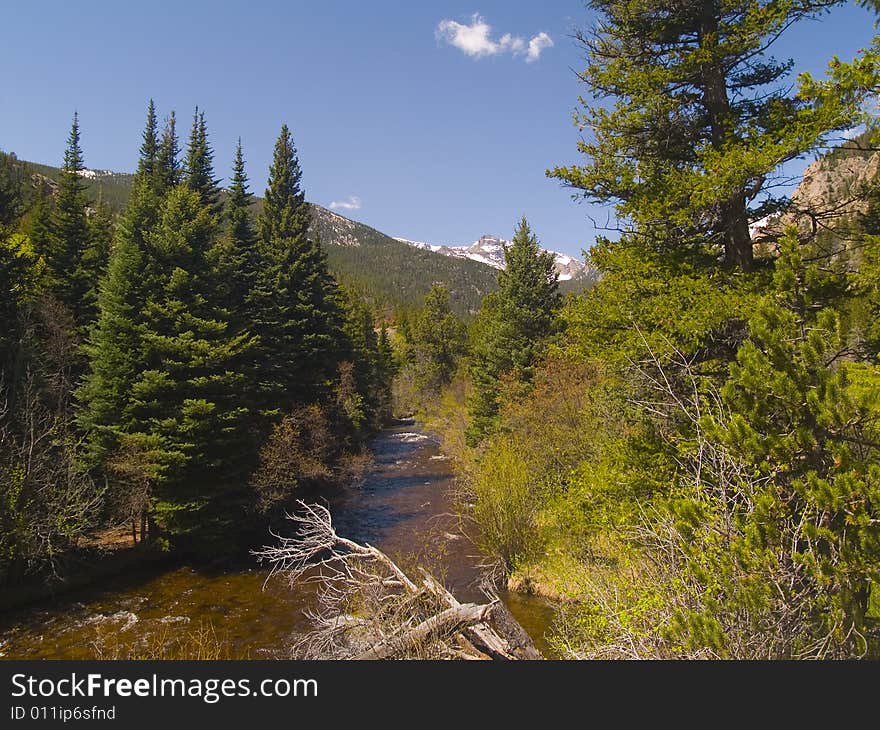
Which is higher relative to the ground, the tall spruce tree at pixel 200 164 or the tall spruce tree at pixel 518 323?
A: the tall spruce tree at pixel 200 164

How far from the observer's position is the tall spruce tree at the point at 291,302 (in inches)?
1101

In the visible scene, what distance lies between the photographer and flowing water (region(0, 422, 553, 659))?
1395 centimetres

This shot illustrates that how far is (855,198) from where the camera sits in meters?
7.38

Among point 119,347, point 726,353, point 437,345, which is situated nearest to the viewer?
point 726,353

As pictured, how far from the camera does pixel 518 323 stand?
103ft

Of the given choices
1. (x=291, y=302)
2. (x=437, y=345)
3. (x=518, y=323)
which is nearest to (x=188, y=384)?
(x=291, y=302)

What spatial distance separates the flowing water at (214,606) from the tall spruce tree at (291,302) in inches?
340

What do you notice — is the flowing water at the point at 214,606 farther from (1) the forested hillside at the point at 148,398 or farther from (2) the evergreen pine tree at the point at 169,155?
(2) the evergreen pine tree at the point at 169,155

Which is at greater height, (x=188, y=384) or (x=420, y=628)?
(x=188, y=384)

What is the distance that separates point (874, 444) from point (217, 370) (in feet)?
70.9

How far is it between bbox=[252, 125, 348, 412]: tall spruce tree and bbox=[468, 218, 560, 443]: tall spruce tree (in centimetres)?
1015

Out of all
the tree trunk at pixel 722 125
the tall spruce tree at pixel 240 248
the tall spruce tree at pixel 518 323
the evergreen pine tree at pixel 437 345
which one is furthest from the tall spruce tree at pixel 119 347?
the evergreen pine tree at pixel 437 345

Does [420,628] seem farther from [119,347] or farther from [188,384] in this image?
[119,347]

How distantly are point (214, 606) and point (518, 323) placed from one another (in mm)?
22027
